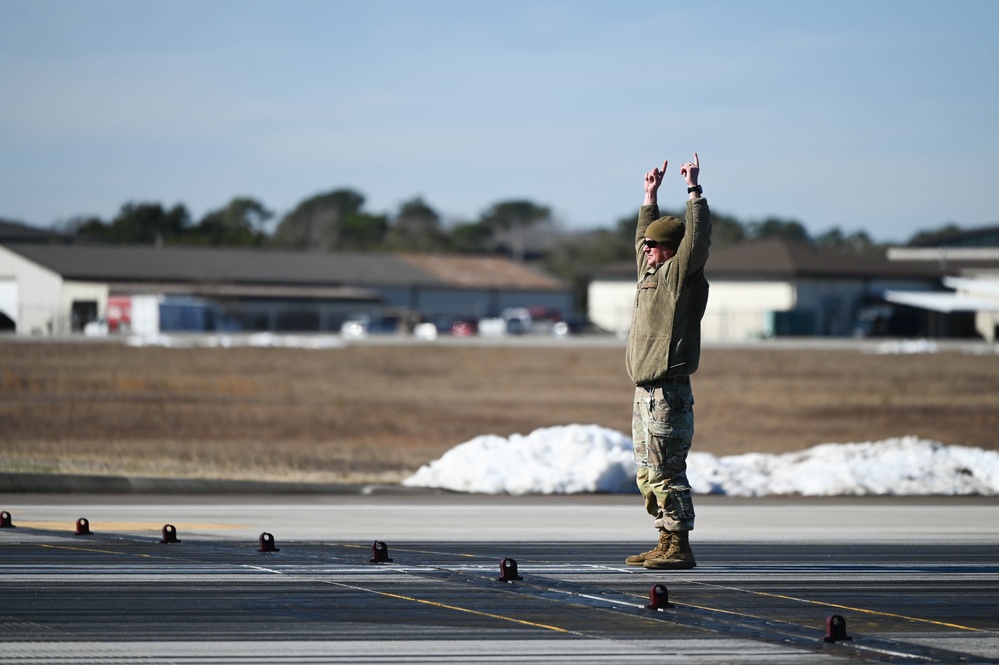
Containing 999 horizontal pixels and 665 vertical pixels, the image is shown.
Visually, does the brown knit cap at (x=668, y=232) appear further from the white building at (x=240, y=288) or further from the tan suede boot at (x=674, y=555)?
the white building at (x=240, y=288)

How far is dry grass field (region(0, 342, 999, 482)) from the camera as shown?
2288 centimetres

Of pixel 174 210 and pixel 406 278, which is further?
pixel 174 210

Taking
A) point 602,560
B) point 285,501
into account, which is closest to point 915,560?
point 602,560

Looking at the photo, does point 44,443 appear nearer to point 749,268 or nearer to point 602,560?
point 602,560

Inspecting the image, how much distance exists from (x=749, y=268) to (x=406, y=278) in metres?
25.7

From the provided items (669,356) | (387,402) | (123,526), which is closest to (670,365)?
(669,356)

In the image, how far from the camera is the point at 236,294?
87.1 metres

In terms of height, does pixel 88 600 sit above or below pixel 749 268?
below

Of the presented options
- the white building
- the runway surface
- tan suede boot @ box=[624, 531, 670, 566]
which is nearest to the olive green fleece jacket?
tan suede boot @ box=[624, 531, 670, 566]

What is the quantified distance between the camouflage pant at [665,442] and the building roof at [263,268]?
2919 inches

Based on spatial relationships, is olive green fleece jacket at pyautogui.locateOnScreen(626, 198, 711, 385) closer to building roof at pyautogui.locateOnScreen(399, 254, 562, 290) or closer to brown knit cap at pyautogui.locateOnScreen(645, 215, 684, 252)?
brown knit cap at pyautogui.locateOnScreen(645, 215, 684, 252)

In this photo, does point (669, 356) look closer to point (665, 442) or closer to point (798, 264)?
point (665, 442)

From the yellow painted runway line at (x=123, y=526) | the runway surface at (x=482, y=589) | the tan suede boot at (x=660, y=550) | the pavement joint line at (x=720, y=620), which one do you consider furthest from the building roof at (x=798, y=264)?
the pavement joint line at (x=720, y=620)

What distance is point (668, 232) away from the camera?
8.31 metres
